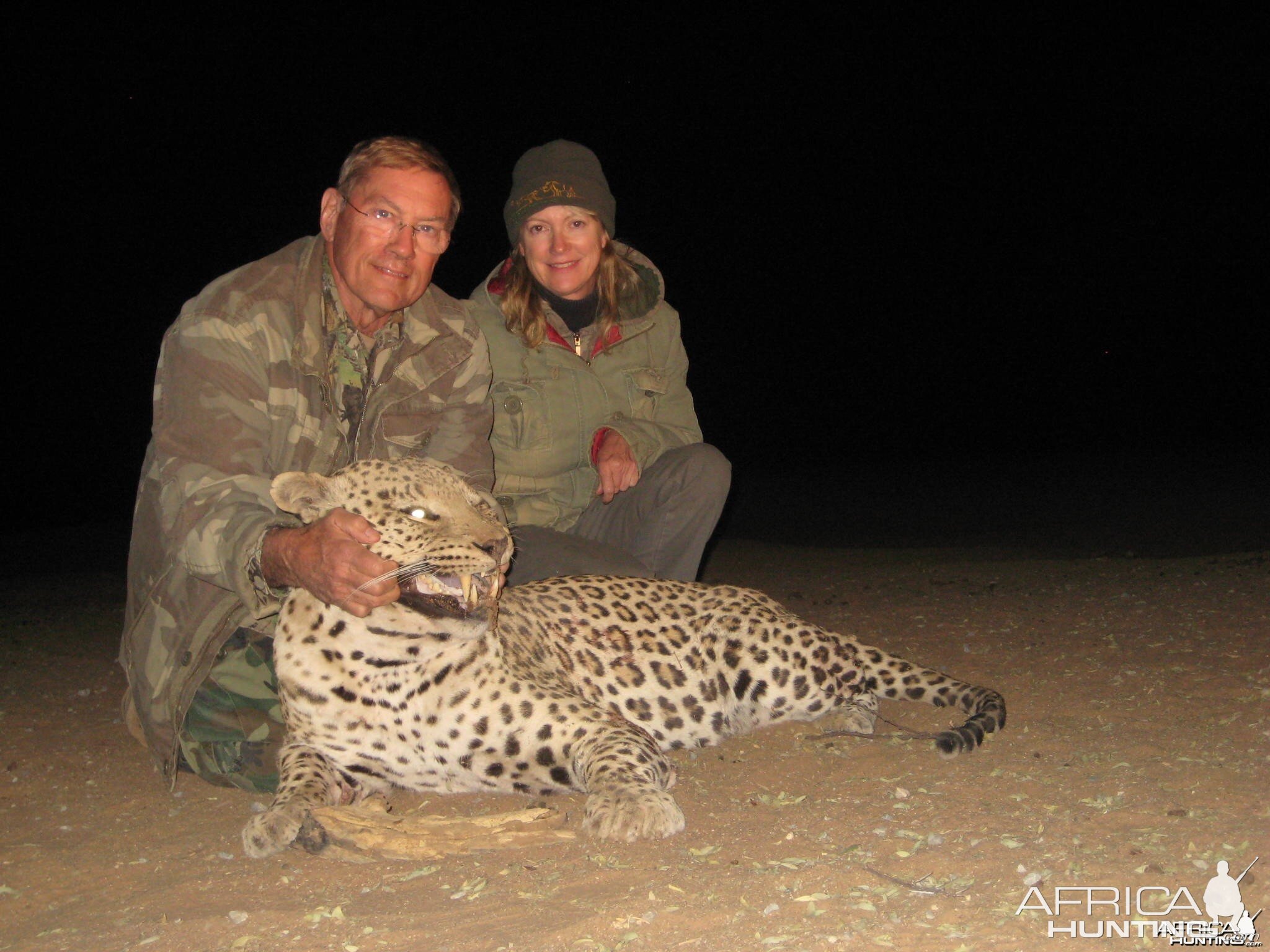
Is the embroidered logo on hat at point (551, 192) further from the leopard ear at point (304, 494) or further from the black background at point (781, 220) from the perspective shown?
the black background at point (781, 220)

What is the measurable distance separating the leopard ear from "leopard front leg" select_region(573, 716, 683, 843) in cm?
102

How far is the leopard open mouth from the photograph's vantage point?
10.1 feet

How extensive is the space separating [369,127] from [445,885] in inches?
984

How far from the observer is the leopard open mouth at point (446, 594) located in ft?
10.1

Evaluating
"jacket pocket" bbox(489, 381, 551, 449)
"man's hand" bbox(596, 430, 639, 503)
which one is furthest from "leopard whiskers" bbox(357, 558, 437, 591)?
"jacket pocket" bbox(489, 381, 551, 449)

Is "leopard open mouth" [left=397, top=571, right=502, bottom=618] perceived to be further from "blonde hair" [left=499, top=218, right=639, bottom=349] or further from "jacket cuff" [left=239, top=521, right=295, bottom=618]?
"blonde hair" [left=499, top=218, right=639, bottom=349]

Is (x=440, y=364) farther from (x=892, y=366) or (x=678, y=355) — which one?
(x=892, y=366)

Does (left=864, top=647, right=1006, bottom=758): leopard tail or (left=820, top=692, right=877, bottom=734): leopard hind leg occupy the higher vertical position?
(left=864, top=647, right=1006, bottom=758): leopard tail

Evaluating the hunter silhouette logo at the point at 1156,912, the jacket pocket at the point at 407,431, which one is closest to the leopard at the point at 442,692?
the jacket pocket at the point at 407,431

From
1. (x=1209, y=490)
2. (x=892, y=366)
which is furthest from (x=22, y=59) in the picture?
(x=1209, y=490)

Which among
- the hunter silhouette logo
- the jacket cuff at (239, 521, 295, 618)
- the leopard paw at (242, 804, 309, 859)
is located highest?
the jacket cuff at (239, 521, 295, 618)

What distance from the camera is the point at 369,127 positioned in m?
25.3

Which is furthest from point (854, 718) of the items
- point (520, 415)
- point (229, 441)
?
point (229, 441)

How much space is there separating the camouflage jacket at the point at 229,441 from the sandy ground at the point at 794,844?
18.4 inches
